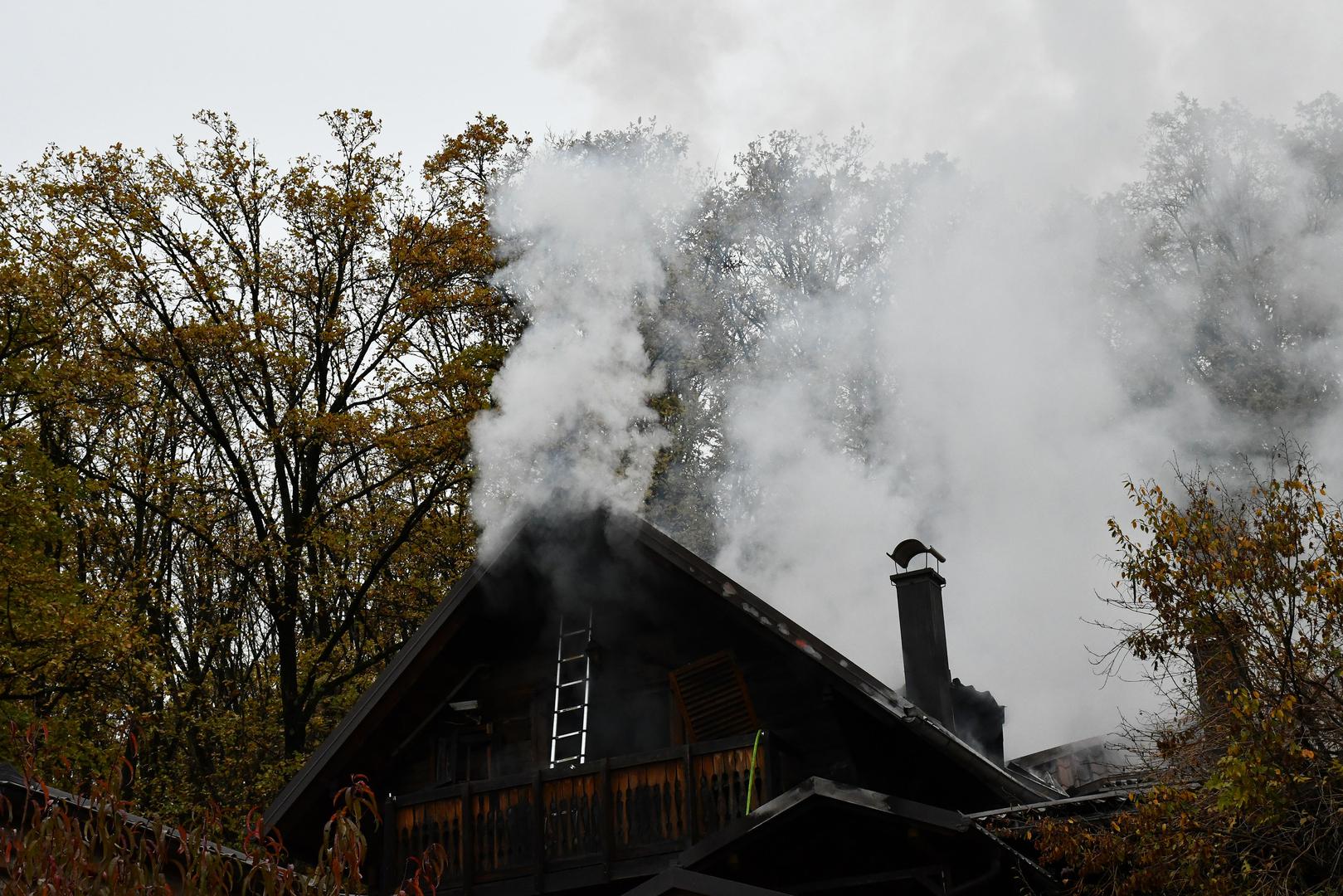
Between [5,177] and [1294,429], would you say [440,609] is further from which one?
[1294,429]

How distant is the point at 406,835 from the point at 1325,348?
1712 centimetres

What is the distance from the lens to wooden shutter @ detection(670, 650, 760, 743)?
13.3m

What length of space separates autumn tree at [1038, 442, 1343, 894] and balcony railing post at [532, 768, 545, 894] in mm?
4950

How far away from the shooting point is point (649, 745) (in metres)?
14.0

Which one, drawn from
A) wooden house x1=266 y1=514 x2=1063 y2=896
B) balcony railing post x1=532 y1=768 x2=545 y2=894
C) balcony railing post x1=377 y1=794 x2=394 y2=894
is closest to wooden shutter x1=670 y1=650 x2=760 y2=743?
wooden house x1=266 y1=514 x2=1063 y2=896

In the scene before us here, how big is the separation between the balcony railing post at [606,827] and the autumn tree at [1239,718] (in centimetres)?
420

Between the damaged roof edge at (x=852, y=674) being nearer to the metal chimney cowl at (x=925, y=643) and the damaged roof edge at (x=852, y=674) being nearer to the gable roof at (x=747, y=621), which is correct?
the gable roof at (x=747, y=621)

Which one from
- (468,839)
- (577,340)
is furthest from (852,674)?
(577,340)

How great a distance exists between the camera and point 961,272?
1013 inches

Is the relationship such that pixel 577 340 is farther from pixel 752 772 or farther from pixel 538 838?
pixel 752 772

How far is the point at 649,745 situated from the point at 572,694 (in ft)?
3.20

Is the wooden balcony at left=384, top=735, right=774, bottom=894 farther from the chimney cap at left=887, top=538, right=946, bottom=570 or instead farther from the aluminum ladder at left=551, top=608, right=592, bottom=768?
the chimney cap at left=887, top=538, right=946, bottom=570

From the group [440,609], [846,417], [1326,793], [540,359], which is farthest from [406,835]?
[846,417]

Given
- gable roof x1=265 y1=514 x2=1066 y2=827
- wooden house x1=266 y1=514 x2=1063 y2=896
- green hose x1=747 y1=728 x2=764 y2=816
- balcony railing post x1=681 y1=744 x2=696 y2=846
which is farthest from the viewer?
balcony railing post x1=681 y1=744 x2=696 y2=846
